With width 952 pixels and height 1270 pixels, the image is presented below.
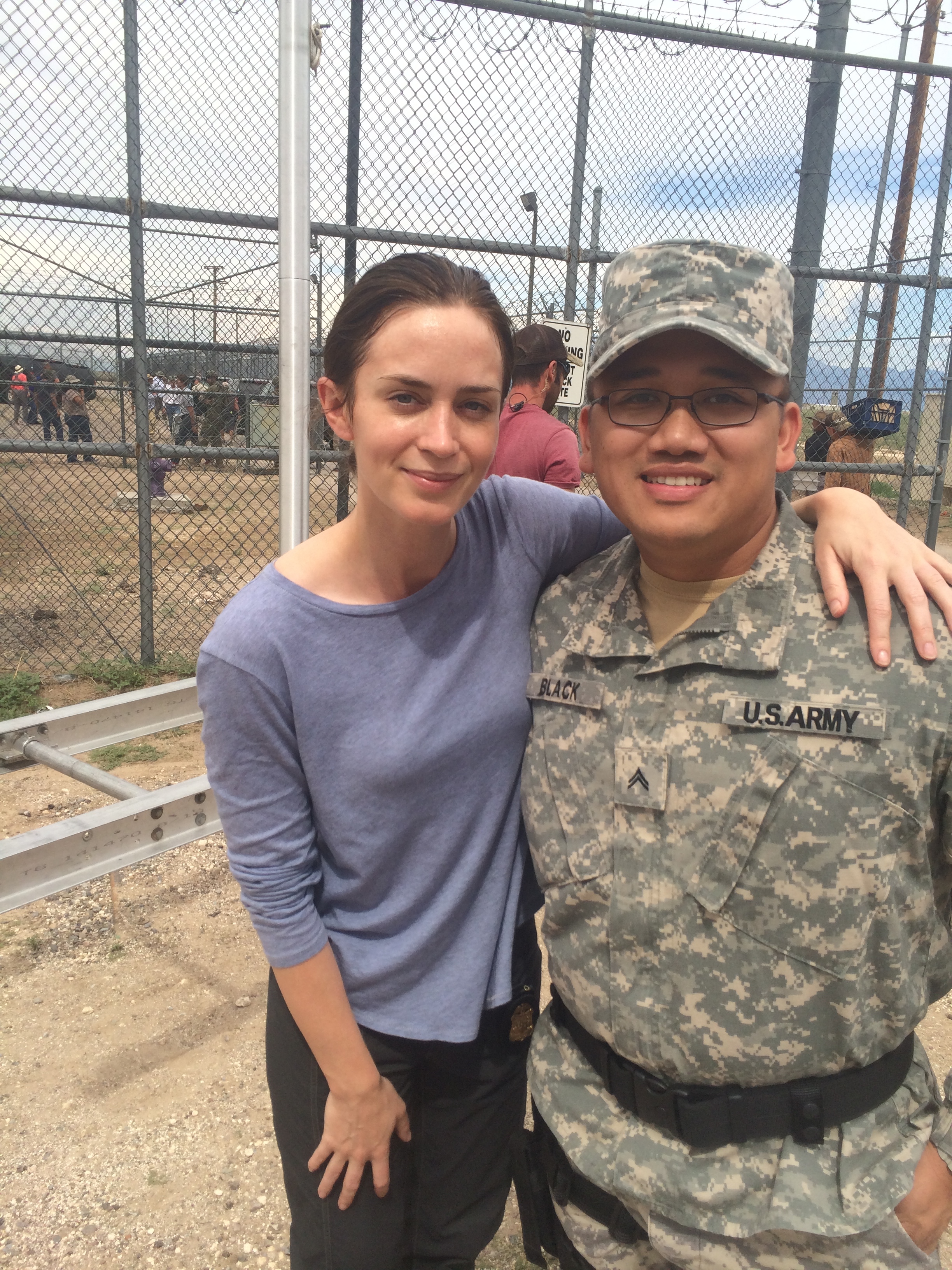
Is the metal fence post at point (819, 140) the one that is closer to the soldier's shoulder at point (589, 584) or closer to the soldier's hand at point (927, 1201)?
the soldier's shoulder at point (589, 584)

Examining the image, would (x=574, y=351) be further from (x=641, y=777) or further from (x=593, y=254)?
(x=641, y=777)

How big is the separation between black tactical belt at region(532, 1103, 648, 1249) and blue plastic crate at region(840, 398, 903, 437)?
578 centimetres

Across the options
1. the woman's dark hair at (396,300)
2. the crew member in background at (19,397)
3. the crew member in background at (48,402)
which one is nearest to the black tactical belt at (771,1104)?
the woman's dark hair at (396,300)

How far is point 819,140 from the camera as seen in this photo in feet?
16.1

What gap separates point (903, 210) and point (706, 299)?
1283cm

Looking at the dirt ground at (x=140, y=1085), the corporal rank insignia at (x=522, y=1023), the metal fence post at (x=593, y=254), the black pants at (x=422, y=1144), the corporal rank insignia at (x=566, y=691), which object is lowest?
the dirt ground at (x=140, y=1085)

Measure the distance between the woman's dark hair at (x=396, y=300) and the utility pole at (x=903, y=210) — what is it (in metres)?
4.59

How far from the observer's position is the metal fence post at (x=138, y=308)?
4203 millimetres

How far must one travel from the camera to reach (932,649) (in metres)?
1.06

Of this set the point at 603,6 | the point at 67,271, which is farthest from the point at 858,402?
the point at 67,271

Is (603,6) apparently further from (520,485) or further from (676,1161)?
(676,1161)

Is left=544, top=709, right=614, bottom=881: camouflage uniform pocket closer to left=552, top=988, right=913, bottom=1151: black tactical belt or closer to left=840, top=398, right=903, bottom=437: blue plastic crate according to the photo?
left=552, top=988, right=913, bottom=1151: black tactical belt

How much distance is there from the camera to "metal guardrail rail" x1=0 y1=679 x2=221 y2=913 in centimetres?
162

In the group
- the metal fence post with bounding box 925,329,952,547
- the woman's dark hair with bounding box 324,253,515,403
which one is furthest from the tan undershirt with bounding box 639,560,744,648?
the metal fence post with bounding box 925,329,952,547
